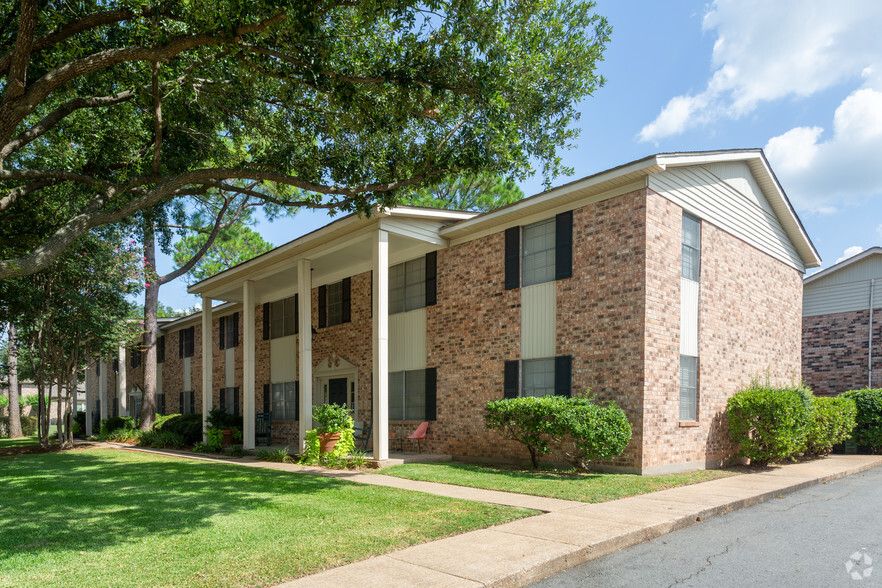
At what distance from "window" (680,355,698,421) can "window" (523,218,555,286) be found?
119 inches

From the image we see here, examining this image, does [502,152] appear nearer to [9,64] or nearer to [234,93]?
[234,93]

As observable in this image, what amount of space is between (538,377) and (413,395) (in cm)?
387

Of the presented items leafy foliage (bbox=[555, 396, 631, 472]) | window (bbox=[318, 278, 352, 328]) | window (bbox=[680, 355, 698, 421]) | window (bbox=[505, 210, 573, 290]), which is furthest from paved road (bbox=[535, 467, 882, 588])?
window (bbox=[318, 278, 352, 328])

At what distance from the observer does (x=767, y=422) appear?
40.0 ft

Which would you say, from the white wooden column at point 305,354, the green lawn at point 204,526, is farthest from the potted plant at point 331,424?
the green lawn at point 204,526

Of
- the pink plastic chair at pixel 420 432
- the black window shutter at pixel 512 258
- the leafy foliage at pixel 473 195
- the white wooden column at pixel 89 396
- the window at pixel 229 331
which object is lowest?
the white wooden column at pixel 89 396

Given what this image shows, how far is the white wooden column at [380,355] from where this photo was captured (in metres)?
12.2

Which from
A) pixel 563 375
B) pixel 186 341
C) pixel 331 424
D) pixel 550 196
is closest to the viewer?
pixel 563 375

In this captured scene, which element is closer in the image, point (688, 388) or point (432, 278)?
point (688, 388)

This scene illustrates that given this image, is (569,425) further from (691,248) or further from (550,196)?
(691,248)

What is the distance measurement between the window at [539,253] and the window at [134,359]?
24.0 m

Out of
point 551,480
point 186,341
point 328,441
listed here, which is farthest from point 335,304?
point 186,341

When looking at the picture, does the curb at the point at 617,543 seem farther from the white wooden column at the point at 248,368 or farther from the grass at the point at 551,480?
the white wooden column at the point at 248,368

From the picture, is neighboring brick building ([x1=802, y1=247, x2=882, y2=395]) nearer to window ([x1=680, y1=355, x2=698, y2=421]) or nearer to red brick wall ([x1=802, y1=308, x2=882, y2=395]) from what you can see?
red brick wall ([x1=802, y1=308, x2=882, y2=395])
